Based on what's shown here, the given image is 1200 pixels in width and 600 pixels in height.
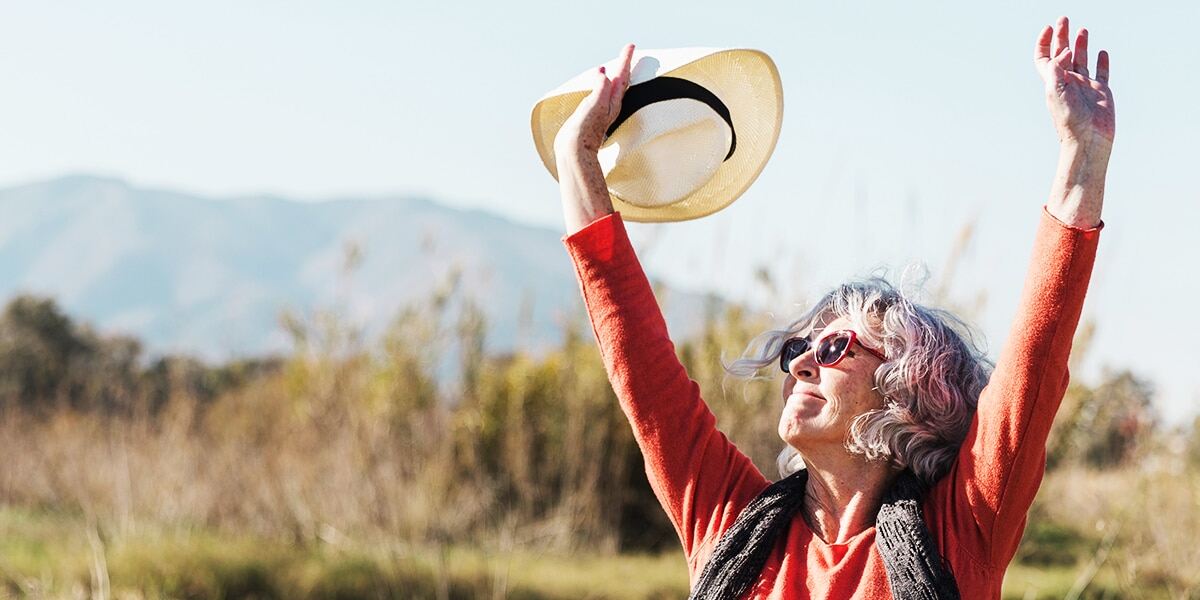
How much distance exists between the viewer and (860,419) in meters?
2.12

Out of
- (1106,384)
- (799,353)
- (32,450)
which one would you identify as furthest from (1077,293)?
(32,450)

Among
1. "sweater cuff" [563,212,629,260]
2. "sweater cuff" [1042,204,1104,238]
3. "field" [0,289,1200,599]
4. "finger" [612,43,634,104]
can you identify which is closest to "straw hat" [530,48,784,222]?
"finger" [612,43,634,104]

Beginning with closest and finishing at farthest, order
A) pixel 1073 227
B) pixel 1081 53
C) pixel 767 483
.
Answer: pixel 1073 227, pixel 1081 53, pixel 767 483

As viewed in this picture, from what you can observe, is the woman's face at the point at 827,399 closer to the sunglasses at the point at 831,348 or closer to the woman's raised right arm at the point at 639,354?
the sunglasses at the point at 831,348

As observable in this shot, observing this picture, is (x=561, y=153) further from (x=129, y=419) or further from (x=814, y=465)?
(x=129, y=419)

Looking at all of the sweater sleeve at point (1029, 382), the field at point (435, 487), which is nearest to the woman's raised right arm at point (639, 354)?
the sweater sleeve at point (1029, 382)

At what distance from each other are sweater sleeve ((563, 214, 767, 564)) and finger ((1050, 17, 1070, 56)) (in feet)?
2.38

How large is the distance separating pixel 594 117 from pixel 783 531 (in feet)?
2.53

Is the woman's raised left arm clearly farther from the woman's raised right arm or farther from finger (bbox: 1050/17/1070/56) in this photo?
the woman's raised right arm

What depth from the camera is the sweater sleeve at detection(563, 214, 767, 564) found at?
2.11 m

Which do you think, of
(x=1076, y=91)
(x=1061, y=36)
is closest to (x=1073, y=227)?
(x=1076, y=91)

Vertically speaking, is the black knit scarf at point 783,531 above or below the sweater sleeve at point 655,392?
below

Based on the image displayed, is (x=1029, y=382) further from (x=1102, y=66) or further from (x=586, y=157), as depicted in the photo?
(x=586, y=157)

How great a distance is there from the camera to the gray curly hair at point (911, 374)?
2133 mm
